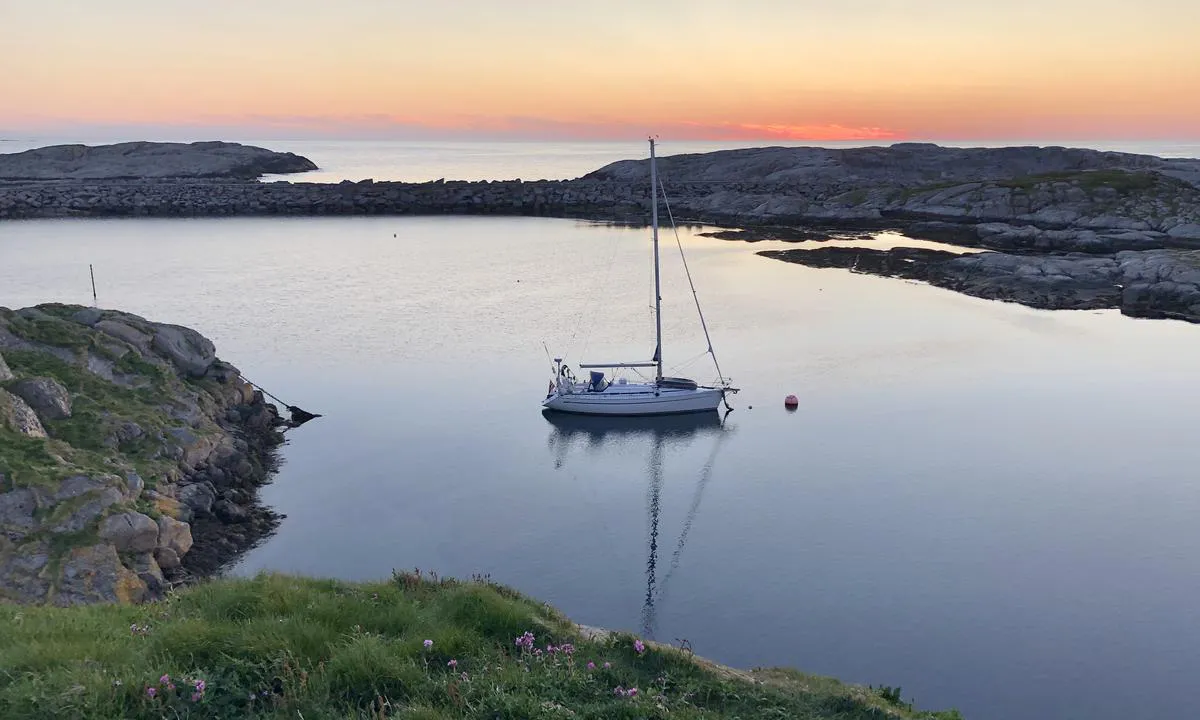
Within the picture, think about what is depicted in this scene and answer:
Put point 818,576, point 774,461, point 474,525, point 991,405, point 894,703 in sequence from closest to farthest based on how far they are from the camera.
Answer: point 894,703
point 818,576
point 474,525
point 774,461
point 991,405

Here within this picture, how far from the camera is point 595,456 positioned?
39375mm

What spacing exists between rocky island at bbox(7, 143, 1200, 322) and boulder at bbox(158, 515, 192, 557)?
210ft

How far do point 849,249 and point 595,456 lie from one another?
221ft

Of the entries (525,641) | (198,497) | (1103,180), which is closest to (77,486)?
(198,497)

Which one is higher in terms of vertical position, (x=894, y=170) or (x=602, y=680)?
(x=894, y=170)

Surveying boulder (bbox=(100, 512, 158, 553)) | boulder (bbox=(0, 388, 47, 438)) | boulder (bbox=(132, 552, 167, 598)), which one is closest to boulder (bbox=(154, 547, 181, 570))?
boulder (bbox=(100, 512, 158, 553))

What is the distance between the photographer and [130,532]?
80.1 ft

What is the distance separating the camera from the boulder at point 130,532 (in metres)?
24.0

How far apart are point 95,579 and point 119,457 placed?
7098mm

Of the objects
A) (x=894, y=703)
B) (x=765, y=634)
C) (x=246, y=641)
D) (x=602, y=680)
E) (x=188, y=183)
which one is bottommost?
A: (x=765, y=634)

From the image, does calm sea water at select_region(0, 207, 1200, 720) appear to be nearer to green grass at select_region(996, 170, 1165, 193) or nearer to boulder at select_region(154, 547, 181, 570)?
boulder at select_region(154, 547, 181, 570)

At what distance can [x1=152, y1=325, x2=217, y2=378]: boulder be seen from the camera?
3853 centimetres

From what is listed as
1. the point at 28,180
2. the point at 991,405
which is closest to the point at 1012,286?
the point at 991,405

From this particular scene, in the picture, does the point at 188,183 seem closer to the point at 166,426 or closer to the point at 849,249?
the point at 849,249
